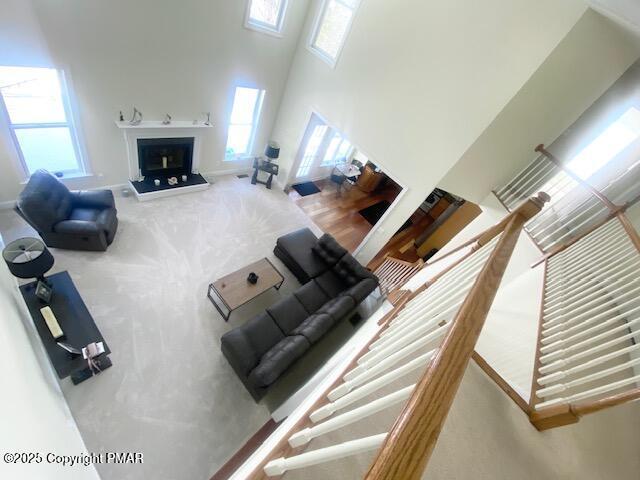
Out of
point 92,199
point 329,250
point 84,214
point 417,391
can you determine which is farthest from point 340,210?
point 417,391

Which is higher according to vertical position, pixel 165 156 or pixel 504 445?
pixel 504 445

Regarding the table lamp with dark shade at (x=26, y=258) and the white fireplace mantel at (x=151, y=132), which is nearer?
the table lamp with dark shade at (x=26, y=258)

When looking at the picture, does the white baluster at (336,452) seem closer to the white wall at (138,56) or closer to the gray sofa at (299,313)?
the gray sofa at (299,313)

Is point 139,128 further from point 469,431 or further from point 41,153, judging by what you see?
point 469,431

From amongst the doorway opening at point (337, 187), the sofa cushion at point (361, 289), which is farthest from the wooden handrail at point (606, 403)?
the doorway opening at point (337, 187)

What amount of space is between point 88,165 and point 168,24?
8.49ft

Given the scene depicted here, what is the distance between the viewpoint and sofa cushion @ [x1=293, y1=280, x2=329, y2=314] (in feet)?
14.1

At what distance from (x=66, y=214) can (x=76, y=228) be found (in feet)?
1.50

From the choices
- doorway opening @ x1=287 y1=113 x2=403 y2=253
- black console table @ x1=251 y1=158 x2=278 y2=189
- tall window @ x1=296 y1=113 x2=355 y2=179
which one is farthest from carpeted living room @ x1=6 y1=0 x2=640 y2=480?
black console table @ x1=251 y1=158 x2=278 y2=189

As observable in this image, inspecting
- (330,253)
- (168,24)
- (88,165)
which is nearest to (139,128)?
(88,165)

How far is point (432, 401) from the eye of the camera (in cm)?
66

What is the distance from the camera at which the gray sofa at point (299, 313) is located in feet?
10.7

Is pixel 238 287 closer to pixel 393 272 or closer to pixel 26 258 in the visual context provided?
pixel 26 258

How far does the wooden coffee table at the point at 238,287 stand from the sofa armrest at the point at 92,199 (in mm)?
2159
